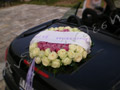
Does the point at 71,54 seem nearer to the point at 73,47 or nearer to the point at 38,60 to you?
the point at 73,47

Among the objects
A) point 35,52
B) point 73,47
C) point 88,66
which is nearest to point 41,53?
point 35,52

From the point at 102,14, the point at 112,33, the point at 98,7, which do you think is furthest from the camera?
the point at 98,7

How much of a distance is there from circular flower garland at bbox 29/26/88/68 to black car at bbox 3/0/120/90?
80 mm

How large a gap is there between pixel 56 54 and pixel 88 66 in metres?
0.32

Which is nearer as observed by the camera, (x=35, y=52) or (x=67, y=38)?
(x=35, y=52)

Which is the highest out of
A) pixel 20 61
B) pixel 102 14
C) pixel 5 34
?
pixel 102 14

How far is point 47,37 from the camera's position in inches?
82.7

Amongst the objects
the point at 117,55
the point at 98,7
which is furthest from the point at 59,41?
the point at 98,7

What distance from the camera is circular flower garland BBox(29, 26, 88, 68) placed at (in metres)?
1.76

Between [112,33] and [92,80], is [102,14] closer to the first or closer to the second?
[112,33]

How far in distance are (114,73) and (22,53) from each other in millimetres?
1022

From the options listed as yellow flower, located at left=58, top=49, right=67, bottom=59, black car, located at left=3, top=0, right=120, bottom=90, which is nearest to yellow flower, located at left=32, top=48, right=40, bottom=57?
black car, located at left=3, top=0, right=120, bottom=90

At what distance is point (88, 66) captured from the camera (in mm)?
1775

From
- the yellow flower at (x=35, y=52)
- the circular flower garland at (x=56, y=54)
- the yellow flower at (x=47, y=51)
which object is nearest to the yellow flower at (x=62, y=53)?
the circular flower garland at (x=56, y=54)
